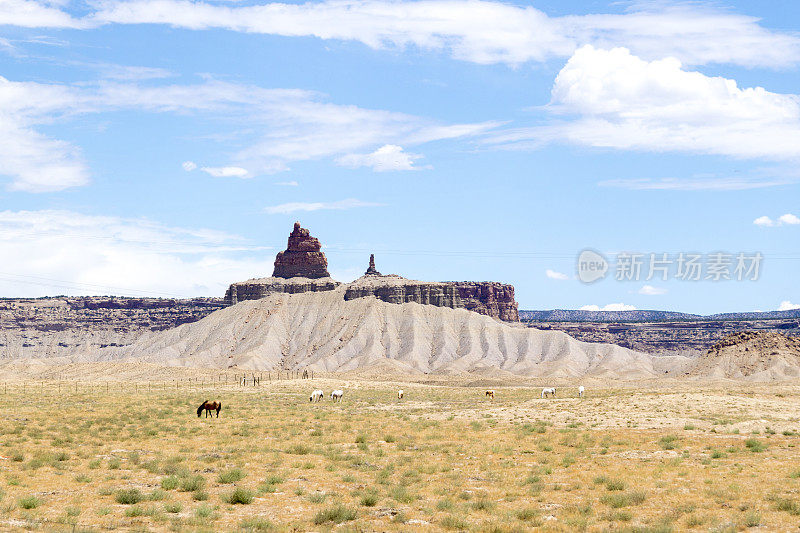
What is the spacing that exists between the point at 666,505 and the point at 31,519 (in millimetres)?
15620

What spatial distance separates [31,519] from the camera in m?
17.5

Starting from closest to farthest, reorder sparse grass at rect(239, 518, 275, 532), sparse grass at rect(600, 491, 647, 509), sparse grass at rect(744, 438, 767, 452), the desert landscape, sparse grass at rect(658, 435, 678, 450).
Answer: sparse grass at rect(239, 518, 275, 532)
the desert landscape
sparse grass at rect(600, 491, 647, 509)
sparse grass at rect(744, 438, 767, 452)
sparse grass at rect(658, 435, 678, 450)

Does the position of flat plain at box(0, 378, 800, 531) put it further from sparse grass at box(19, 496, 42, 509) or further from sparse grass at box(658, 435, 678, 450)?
sparse grass at box(658, 435, 678, 450)

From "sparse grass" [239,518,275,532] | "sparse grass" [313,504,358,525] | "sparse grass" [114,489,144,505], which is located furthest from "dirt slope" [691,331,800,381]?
"sparse grass" [239,518,275,532]

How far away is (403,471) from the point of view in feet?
82.2

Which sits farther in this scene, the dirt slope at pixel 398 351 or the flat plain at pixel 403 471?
the dirt slope at pixel 398 351

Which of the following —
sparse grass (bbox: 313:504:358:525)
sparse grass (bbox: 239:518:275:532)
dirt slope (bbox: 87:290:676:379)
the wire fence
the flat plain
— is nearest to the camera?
sparse grass (bbox: 239:518:275:532)

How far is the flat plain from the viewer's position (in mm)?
18047

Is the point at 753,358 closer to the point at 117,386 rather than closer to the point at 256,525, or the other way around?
the point at 117,386

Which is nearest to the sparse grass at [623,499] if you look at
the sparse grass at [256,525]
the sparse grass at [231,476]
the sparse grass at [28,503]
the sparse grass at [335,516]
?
the sparse grass at [335,516]

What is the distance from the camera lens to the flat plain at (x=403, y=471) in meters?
18.0

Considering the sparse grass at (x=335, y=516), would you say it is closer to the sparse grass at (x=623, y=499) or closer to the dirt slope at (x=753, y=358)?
the sparse grass at (x=623, y=499)

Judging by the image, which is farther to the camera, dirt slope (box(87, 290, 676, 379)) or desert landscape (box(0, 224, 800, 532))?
dirt slope (box(87, 290, 676, 379))

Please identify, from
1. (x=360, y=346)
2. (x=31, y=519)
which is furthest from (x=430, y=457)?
(x=360, y=346)
